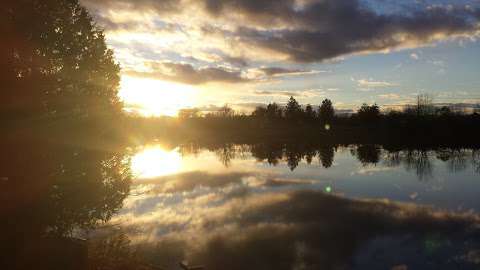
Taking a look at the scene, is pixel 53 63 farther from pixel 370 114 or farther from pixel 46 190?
pixel 370 114

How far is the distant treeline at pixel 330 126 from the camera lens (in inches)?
5113

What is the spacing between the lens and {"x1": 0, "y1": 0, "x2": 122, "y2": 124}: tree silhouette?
1433cm

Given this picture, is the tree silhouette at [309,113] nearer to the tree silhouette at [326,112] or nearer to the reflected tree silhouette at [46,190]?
the tree silhouette at [326,112]

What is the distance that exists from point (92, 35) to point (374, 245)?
725 inches

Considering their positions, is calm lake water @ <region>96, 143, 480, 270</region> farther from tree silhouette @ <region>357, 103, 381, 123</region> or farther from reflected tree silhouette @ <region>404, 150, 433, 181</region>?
tree silhouette @ <region>357, 103, 381, 123</region>

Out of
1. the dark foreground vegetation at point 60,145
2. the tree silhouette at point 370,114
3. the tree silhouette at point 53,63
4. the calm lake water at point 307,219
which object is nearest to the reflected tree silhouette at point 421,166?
the calm lake water at point 307,219

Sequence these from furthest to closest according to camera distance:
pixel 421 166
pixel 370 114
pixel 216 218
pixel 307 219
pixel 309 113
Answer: pixel 309 113 < pixel 370 114 < pixel 421 166 < pixel 216 218 < pixel 307 219

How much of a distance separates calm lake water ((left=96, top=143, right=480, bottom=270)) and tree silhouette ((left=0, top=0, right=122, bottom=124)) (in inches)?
336

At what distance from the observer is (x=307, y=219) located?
26.4 metres

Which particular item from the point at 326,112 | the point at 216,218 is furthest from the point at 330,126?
the point at 216,218

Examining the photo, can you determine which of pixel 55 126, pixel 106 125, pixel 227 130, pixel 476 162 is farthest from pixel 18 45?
pixel 227 130

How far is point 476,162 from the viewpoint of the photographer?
59375mm

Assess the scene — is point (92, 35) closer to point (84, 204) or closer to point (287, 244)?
point (84, 204)

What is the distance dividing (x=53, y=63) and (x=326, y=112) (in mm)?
171124
